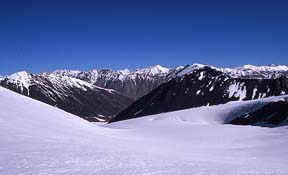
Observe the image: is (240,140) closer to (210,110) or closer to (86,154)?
(86,154)

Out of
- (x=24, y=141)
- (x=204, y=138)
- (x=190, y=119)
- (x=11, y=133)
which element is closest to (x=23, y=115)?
(x=11, y=133)

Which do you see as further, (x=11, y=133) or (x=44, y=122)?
(x=44, y=122)

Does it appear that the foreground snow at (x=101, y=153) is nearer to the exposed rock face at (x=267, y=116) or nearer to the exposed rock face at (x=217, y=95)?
the exposed rock face at (x=267, y=116)

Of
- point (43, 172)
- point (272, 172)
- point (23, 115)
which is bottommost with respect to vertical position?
point (272, 172)

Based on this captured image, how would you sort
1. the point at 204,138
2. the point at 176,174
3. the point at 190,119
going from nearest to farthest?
1. the point at 176,174
2. the point at 204,138
3. the point at 190,119

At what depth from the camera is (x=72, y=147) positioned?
71.9 ft

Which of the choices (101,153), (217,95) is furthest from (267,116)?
(217,95)

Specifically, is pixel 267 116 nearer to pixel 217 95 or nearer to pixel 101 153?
pixel 101 153

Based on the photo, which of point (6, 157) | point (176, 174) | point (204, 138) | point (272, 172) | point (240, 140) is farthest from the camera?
point (204, 138)

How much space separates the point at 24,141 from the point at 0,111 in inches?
415

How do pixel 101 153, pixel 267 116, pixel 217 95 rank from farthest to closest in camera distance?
pixel 217 95 → pixel 267 116 → pixel 101 153

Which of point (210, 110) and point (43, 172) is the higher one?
point (210, 110)

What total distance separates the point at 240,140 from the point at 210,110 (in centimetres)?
6906

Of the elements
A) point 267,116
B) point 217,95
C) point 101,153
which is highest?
point 217,95
